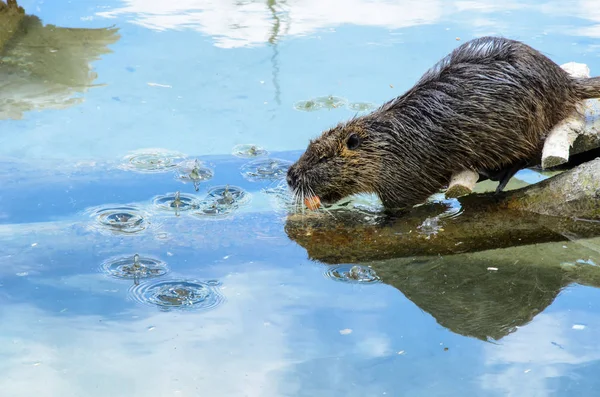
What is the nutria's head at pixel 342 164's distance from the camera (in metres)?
4.77

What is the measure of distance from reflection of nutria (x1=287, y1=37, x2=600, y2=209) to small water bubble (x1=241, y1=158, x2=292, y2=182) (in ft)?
1.51

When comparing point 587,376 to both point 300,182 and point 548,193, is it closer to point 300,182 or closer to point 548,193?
point 548,193

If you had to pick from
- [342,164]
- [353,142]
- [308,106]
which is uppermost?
[353,142]

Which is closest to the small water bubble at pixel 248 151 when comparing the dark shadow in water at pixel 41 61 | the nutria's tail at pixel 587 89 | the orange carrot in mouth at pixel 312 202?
the orange carrot in mouth at pixel 312 202

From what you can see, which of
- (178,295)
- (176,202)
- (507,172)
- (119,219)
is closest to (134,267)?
(178,295)

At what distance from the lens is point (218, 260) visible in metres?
4.13

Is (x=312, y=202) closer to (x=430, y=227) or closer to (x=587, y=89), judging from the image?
(x=430, y=227)

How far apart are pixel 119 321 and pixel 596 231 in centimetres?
249

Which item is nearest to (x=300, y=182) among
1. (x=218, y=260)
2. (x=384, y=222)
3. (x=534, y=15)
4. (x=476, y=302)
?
(x=384, y=222)

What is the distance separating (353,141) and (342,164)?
0.48 ft

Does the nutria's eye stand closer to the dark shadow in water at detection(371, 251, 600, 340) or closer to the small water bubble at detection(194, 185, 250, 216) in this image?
the small water bubble at detection(194, 185, 250, 216)

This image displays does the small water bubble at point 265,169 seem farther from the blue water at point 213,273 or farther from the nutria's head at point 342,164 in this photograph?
the nutria's head at point 342,164

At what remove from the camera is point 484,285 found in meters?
3.96

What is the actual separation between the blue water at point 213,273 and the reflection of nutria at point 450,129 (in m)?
0.50
